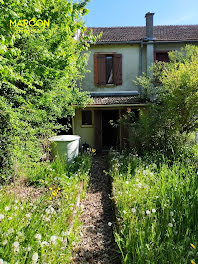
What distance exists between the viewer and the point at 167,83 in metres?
6.88

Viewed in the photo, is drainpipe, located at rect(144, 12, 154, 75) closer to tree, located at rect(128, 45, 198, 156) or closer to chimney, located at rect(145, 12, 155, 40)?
chimney, located at rect(145, 12, 155, 40)

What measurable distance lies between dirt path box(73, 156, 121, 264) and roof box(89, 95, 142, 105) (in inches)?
186

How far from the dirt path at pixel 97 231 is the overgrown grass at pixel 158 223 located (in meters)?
0.24

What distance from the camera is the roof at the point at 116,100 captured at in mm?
9016

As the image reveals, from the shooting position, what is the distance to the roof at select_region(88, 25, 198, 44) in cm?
1039

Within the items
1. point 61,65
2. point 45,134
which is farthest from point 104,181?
point 61,65

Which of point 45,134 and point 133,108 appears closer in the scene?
point 45,134

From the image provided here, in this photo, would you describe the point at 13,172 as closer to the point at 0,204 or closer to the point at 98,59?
the point at 0,204

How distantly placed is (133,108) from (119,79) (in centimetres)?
205

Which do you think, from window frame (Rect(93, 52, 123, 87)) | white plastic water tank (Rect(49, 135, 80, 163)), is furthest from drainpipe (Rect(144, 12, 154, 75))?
white plastic water tank (Rect(49, 135, 80, 163))

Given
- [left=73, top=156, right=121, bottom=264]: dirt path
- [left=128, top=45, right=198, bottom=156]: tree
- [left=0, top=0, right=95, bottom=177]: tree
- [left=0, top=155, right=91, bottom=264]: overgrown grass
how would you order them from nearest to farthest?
1. [left=0, top=155, right=91, bottom=264]: overgrown grass
2. [left=73, top=156, right=121, bottom=264]: dirt path
3. [left=0, top=0, right=95, bottom=177]: tree
4. [left=128, top=45, right=198, bottom=156]: tree

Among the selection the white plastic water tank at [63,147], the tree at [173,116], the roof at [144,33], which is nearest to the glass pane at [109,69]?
the roof at [144,33]

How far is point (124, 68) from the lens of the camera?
1048 centimetres

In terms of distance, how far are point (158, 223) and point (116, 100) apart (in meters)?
7.41
